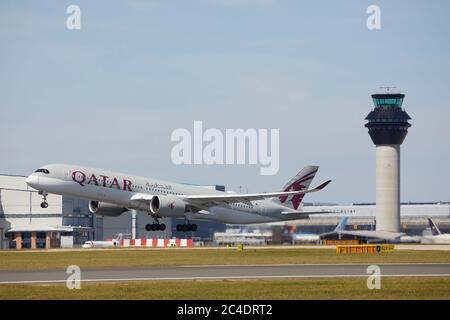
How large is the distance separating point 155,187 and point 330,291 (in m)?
48.8

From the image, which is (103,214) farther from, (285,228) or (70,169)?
(285,228)

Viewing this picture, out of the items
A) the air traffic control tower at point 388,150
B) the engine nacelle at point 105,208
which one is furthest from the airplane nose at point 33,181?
the air traffic control tower at point 388,150

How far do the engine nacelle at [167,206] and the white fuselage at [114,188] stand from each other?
1203mm

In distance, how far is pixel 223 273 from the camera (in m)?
47.9

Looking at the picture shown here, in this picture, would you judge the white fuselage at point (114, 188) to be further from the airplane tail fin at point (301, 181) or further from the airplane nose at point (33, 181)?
the airplane tail fin at point (301, 181)

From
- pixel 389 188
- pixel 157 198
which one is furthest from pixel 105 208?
pixel 389 188

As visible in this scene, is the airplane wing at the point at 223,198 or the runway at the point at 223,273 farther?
the airplane wing at the point at 223,198

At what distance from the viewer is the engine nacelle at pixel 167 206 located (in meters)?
81.7

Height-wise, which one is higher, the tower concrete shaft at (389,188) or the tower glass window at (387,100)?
the tower glass window at (387,100)

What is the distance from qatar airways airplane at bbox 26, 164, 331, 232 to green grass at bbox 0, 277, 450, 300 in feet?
117

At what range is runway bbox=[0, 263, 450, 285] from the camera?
4431 cm
